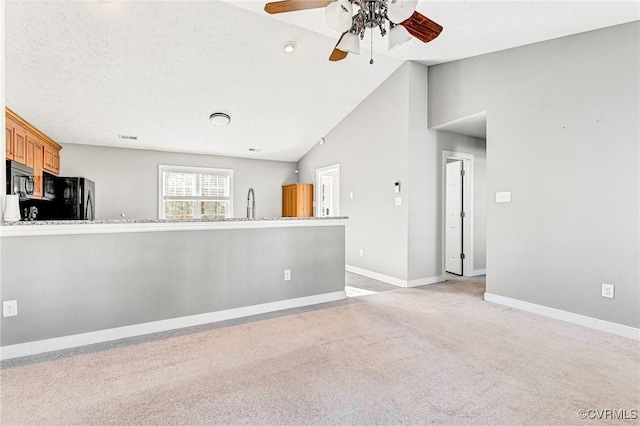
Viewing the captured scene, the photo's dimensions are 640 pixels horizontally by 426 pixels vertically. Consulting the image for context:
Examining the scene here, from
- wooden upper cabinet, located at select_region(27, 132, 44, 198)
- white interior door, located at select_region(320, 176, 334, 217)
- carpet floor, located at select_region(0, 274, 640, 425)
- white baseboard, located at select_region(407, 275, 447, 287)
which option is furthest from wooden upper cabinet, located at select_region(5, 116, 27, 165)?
white baseboard, located at select_region(407, 275, 447, 287)

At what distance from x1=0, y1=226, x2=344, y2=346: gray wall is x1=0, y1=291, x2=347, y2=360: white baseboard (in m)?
0.04

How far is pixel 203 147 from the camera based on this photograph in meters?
6.18

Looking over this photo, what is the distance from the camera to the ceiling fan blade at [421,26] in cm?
224

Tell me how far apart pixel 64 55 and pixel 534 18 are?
190 inches

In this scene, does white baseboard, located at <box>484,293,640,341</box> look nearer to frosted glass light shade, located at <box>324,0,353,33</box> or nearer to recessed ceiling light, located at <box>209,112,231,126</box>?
frosted glass light shade, located at <box>324,0,353,33</box>

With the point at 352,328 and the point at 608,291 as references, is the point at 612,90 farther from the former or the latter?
the point at 352,328

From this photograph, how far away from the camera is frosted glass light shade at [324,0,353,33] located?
2039mm

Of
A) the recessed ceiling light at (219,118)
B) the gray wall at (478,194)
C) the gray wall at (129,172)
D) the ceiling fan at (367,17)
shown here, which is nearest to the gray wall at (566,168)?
the gray wall at (478,194)

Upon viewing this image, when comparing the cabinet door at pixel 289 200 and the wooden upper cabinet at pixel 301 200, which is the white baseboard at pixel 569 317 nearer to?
the wooden upper cabinet at pixel 301 200

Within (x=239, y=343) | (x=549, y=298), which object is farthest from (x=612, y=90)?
(x=239, y=343)

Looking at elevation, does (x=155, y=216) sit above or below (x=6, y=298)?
above

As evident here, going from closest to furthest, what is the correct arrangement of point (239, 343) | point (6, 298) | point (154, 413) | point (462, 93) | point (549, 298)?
point (154, 413), point (6, 298), point (239, 343), point (549, 298), point (462, 93)

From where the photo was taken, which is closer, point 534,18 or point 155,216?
point 534,18

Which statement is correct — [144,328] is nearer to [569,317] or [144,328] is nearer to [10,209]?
[10,209]
